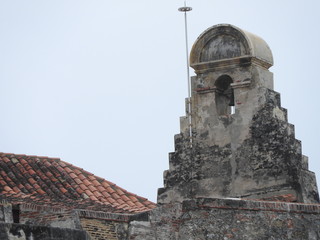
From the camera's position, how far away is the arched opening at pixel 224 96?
20.2 m

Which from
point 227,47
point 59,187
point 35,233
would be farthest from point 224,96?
point 35,233

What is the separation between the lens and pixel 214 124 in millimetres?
20016

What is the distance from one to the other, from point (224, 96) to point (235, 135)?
→ 0.85 metres

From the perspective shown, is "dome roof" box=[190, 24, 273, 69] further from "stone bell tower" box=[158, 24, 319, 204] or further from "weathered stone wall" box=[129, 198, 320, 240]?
"weathered stone wall" box=[129, 198, 320, 240]

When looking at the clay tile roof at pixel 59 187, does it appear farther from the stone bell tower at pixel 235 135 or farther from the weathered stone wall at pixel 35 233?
the weathered stone wall at pixel 35 233

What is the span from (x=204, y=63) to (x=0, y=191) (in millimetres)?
3812

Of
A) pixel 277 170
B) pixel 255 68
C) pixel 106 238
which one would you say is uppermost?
pixel 255 68

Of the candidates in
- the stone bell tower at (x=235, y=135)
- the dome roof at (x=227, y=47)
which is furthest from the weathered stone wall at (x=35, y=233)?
the dome roof at (x=227, y=47)

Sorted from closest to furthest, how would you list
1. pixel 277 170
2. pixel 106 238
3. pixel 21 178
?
pixel 106 238, pixel 277 170, pixel 21 178

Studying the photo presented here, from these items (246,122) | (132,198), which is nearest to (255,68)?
(246,122)

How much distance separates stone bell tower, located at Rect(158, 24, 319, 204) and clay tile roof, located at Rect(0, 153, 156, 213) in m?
1.23

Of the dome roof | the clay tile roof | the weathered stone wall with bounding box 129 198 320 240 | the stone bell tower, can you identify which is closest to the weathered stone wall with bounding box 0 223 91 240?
the weathered stone wall with bounding box 129 198 320 240

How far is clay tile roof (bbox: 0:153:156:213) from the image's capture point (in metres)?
19.9

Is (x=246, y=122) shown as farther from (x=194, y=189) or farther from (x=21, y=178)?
(x=21, y=178)
